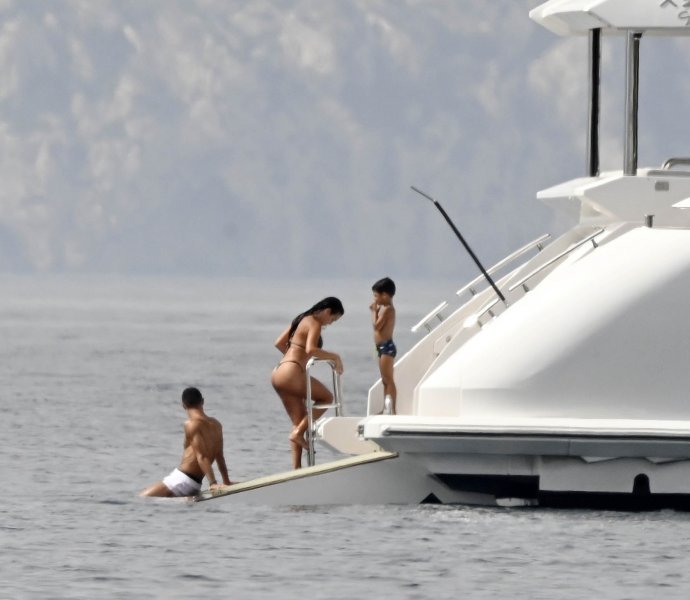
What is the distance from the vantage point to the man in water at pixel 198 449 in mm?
15766

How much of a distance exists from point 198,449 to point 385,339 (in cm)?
146

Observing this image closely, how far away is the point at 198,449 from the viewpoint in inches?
624


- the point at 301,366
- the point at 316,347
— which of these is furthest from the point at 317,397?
the point at 316,347

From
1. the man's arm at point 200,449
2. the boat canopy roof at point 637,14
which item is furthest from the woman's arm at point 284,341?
the boat canopy roof at point 637,14

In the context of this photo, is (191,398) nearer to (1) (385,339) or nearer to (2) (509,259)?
(1) (385,339)

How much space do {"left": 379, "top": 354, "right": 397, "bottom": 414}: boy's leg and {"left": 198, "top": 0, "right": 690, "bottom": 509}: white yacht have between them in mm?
383

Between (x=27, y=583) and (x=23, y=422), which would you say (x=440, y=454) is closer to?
(x=27, y=583)

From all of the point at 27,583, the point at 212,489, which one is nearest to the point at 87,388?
the point at 212,489

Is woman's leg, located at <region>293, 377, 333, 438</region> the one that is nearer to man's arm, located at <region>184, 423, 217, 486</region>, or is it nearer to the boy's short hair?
man's arm, located at <region>184, 423, 217, 486</region>

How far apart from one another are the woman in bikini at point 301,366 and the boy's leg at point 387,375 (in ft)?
1.06

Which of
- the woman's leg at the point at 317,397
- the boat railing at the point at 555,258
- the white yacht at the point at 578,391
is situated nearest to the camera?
the white yacht at the point at 578,391

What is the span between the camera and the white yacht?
1458 cm

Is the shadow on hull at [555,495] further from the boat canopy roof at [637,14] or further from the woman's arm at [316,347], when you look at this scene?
the boat canopy roof at [637,14]

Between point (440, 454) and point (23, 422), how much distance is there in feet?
45.6
